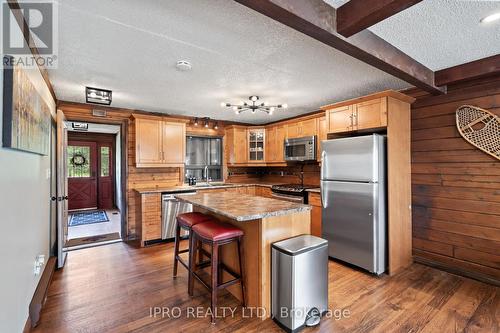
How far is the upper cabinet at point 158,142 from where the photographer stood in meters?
4.26

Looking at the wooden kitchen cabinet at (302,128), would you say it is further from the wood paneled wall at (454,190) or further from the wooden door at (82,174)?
the wooden door at (82,174)

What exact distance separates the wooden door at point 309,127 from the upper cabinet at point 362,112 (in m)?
0.73

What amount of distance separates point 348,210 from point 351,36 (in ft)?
7.01

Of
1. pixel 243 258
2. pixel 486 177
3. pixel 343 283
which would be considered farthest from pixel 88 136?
pixel 486 177

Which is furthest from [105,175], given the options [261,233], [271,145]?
[261,233]

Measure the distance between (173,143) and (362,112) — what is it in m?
3.23

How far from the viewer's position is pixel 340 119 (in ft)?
11.3

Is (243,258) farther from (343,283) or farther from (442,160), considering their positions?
(442,160)

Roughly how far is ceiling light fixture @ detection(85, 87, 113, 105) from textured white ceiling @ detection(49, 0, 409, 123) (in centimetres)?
8

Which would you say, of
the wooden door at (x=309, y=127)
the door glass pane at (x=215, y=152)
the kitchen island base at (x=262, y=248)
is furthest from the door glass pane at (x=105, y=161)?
the kitchen island base at (x=262, y=248)

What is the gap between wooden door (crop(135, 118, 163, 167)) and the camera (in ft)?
13.9

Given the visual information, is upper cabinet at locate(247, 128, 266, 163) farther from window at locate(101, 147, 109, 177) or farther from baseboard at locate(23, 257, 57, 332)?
window at locate(101, 147, 109, 177)
